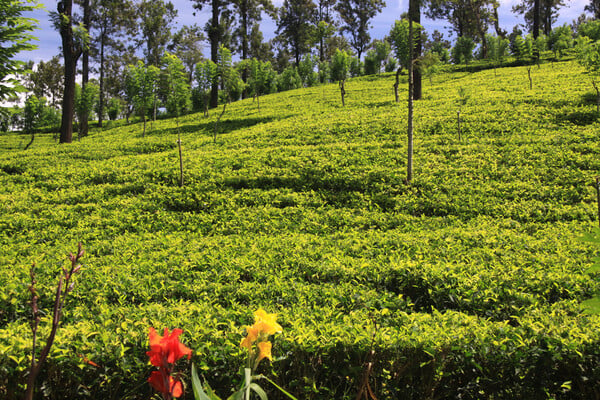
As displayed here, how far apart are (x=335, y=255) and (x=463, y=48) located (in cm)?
3759

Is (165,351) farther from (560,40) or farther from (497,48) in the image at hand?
(560,40)

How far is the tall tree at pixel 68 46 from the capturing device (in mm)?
17391

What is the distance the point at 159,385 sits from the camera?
125cm

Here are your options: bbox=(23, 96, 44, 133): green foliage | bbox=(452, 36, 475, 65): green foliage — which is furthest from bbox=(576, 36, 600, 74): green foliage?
bbox=(23, 96, 44, 133): green foliage

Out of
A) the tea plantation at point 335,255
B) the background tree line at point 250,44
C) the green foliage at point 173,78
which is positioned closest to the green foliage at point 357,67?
the background tree line at point 250,44

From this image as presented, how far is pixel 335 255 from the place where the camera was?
18.5 feet

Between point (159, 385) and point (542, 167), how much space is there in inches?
416

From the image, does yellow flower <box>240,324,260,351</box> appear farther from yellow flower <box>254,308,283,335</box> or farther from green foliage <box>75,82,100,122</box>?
green foliage <box>75,82,100,122</box>

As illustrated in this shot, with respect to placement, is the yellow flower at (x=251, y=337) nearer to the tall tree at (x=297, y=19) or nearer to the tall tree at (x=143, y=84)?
the tall tree at (x=143, y=84)

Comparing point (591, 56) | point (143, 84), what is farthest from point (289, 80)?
point (591, 56)

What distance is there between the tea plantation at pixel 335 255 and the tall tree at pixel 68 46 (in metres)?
4.69

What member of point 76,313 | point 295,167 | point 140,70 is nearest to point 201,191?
point 295,167

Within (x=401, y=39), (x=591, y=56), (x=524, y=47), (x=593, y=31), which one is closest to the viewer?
(x=591, y=56)

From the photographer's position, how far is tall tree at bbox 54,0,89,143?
685 inches
